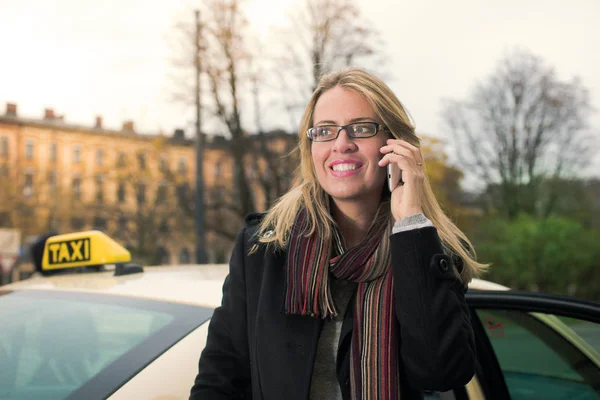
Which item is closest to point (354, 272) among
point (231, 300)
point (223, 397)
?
point (231, 300)

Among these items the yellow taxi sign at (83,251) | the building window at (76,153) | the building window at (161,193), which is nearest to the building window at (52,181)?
the building window at (161,193)

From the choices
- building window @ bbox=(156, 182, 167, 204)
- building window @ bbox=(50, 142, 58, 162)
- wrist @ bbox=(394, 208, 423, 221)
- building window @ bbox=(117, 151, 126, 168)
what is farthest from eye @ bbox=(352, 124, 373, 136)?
building window @ bbox=(50, 142, 58, 162)

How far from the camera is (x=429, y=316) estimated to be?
1521 mm

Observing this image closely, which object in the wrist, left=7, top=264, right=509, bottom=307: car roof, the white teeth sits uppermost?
the white teeth

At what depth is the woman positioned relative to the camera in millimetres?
1535

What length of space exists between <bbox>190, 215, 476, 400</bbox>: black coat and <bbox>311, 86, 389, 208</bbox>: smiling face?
18 cm

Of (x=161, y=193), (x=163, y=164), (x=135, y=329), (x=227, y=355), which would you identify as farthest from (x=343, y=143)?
(x=161, y=193)

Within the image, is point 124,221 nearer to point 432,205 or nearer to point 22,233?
point 22,233

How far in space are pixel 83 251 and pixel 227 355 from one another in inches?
48.8

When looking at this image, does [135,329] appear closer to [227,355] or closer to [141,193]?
[227,355]

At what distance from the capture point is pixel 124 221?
90.7 ft

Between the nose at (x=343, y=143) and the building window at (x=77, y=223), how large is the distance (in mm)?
35239

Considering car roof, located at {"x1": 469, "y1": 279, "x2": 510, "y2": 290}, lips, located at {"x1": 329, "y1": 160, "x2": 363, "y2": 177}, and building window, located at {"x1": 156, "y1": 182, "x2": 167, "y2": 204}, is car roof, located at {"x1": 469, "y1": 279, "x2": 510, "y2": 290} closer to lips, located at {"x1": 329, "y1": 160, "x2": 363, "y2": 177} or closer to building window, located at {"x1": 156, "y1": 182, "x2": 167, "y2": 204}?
lips, located at {"x1": 329, "y1": 160, "x2": 363, "y2": 177}

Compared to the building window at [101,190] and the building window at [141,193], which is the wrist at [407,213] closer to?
the building window at [141,193]
